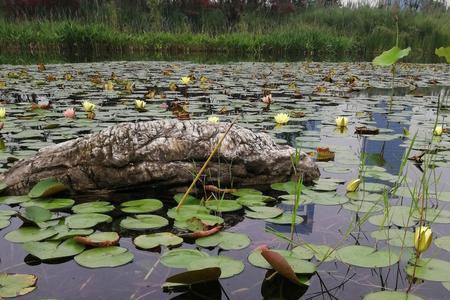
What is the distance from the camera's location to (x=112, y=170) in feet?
6.57

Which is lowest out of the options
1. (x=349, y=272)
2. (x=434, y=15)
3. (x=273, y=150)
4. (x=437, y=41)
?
(x=349, y=272)

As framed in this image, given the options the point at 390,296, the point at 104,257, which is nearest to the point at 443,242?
the point at 390,296

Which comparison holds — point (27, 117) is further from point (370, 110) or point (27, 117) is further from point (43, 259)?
point (370, 110)

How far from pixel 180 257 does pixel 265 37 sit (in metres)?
12.1

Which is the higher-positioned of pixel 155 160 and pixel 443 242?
pixel 155 160

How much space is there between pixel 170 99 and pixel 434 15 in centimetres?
1475

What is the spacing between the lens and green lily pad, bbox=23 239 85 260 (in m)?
1.32

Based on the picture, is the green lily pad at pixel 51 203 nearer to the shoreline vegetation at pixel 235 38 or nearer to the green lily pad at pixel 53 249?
the green lily pad at pixel 53 249

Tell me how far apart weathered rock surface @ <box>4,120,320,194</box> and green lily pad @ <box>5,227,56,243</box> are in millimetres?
479

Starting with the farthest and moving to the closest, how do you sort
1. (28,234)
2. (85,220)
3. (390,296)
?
(85,220) → (28,234) → (390,296)

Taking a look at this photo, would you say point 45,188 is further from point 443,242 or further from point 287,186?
point 443,242

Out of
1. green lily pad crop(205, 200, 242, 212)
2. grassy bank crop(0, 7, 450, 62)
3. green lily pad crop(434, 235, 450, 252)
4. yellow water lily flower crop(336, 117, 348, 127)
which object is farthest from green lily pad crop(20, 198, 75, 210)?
grassy bank crop(0, 7, 450, 62)

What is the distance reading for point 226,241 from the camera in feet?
4.71

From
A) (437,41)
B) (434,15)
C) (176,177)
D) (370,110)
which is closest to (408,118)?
(370,110)
